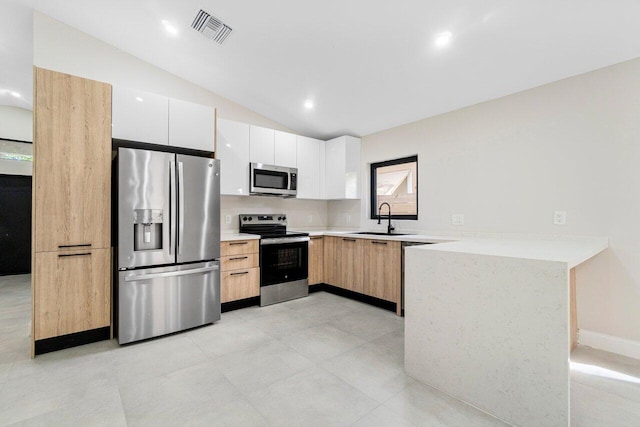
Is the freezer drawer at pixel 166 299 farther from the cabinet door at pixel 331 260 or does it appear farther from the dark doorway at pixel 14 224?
the dark doorway at pixel 14 224

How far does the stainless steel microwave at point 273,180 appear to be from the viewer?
12.2 feet

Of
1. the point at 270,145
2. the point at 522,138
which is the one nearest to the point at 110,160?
the point at 270,145

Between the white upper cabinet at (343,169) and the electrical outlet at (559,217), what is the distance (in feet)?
7.88

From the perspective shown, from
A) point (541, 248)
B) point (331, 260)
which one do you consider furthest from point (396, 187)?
point (541, 248)

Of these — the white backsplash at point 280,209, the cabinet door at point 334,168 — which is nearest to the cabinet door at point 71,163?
the white backsplash at point 280,209

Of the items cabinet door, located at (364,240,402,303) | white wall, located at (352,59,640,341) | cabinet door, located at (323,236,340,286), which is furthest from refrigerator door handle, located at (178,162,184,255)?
white wall, located at (352,59,640,341)

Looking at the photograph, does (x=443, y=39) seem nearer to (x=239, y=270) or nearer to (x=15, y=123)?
(x=239, y=270)

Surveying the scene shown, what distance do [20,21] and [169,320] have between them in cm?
343

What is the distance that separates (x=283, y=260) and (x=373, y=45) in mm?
2597

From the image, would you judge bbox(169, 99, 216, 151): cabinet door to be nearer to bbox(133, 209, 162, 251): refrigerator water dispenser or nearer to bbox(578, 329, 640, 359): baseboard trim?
bbox(133, 209, 162, 251): refrigerator water dispenser

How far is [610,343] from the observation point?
7.53 feet

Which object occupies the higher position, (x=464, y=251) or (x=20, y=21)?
(x=20, y=21)

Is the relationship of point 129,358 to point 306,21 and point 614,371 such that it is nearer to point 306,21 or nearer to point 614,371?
point 306,21

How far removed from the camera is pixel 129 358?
222 centimetres
